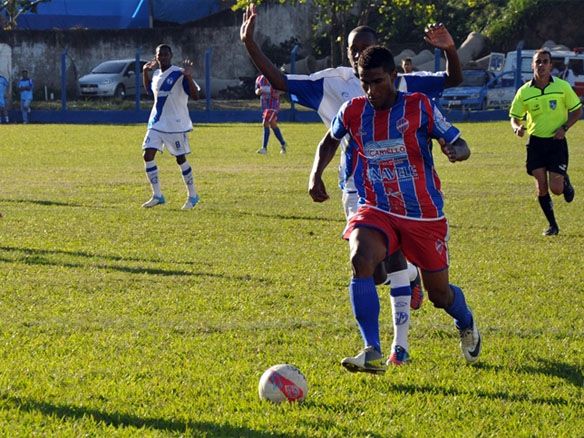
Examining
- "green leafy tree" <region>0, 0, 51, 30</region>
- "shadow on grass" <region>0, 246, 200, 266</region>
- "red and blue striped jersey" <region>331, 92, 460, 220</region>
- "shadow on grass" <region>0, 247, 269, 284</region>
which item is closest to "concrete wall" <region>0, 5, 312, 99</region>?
"green leafy tree" <region>0, 0, 51, 30</region>

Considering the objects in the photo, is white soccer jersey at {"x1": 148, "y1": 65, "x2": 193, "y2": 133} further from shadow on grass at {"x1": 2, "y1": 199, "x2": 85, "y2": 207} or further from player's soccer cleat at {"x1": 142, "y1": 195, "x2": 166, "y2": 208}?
shadow on grass at {"x1": 2, "y1": 199, "x2": 85, "y2": 207}

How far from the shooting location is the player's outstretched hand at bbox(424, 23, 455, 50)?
20.6 ft

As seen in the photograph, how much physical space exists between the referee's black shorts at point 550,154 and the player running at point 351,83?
505cm

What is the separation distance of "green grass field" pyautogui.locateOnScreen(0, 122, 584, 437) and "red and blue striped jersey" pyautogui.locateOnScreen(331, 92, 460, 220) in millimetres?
885

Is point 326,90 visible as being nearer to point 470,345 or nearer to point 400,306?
point 400,306

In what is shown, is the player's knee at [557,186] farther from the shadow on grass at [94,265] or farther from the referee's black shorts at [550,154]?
the shadow on grass at [94,265]

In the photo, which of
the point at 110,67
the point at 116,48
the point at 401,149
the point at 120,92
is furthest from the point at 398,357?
the point at 116,48

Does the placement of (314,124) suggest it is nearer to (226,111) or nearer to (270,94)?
(226,111)

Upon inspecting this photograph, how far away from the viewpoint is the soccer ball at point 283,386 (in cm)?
527

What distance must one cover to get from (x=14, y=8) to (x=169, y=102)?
34449 millimetres

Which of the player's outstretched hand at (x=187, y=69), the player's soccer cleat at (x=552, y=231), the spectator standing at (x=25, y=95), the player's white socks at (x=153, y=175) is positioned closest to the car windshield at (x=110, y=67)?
the spectator standing at (x=25, y=95)

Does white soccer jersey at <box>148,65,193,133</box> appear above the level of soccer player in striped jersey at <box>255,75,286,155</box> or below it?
above

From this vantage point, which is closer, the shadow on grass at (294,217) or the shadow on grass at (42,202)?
the shadow on grass at (294,217)

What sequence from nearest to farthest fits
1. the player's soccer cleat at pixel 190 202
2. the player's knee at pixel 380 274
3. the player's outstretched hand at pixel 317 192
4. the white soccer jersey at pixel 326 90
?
the player's outstretched hand at pixel 317 192 → the player's knee at pixel 380 274 → the white soccer jersey at pixel 326 90 → the player's soccer cleat at pixel 190 202
